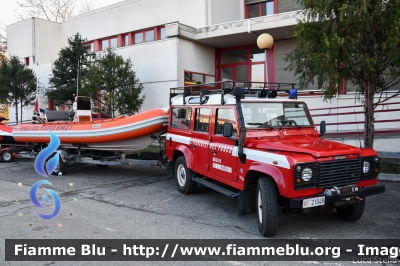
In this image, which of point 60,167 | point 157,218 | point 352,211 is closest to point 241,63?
point 60,167

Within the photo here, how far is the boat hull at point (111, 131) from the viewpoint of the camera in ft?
29.8

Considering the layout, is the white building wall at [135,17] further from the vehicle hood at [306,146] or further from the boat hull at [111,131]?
the vehicle hood at [306,146]

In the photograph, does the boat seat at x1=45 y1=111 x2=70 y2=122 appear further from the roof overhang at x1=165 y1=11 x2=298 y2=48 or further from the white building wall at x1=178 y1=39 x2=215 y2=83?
the roof overhang at x1=165 y1=11 x2=298 y2=48

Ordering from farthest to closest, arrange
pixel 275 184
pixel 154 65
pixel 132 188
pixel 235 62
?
pixel 235 62 → pixel 154 65 → pixel 132 188 → pixel 275 184

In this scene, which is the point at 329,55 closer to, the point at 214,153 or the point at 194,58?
the point at 214,153

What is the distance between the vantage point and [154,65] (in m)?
16.5

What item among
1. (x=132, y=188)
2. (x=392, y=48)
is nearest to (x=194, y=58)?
(x=132, y=188)

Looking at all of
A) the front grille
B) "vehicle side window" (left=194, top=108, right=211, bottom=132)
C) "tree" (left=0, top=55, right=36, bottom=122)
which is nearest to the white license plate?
the front grille

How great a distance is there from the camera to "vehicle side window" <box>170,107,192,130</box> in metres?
7.68

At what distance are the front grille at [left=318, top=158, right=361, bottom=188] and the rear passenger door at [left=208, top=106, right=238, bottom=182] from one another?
151cm

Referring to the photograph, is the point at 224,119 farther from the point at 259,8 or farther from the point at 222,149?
the point at 259,8

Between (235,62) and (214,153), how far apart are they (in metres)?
12.1

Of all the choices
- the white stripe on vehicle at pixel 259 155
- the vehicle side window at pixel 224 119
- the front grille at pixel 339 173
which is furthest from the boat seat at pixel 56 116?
the front grille at pixel 339 173

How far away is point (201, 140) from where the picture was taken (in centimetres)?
702
